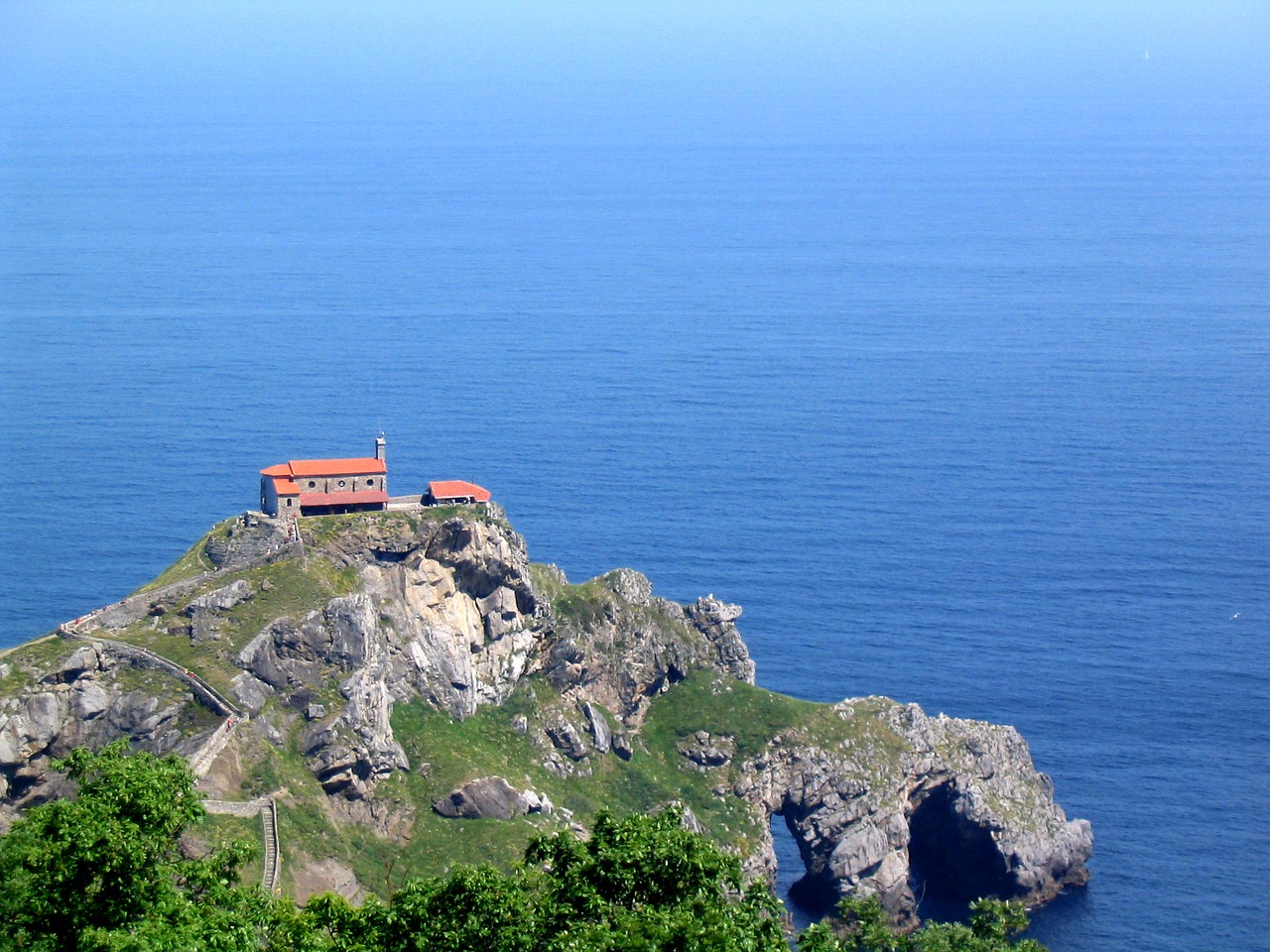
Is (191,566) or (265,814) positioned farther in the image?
(191,566)

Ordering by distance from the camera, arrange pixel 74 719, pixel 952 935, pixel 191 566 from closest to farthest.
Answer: pixel 952 935 < pixel 74 719 < pixel 191 566

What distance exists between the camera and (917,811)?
130m

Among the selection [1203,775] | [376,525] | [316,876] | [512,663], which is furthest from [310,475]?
[1203,775]

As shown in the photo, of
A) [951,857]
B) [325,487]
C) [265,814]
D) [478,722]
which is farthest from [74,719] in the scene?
[951,857]

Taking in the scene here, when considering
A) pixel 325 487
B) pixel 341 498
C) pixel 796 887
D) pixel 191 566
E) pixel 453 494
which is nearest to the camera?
pixel 191 566

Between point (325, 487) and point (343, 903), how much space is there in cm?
5969

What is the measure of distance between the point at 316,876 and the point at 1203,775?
2712 inches

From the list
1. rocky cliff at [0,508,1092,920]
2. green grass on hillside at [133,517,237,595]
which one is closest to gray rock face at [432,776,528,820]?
rocky cliff at [0,508,1092,920]

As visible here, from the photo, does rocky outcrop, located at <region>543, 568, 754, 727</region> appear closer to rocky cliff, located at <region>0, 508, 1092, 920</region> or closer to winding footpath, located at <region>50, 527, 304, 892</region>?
rocky cliff, located at <region>0, 508, 1092, 920</region>

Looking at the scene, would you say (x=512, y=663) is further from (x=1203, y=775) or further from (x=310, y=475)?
(x=1203, y=775)

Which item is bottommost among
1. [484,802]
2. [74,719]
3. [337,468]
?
[484,802]

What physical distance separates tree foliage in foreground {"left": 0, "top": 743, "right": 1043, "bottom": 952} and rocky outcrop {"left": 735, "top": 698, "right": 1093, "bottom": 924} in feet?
199

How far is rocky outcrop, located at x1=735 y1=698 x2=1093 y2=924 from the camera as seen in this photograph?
124 meters

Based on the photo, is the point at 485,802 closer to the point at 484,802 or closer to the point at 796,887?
the point at 484,802
